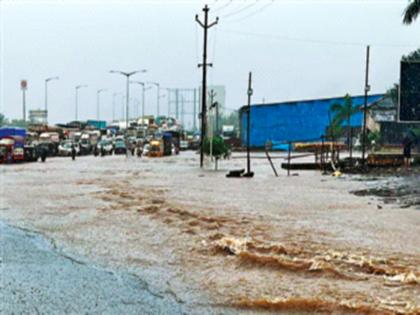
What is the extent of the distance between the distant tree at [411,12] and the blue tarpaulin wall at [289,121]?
146 feet

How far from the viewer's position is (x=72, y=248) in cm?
1376

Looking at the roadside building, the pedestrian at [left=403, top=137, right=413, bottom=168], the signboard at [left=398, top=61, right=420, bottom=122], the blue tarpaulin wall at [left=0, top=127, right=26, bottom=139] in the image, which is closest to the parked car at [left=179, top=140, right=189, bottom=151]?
the roadside building

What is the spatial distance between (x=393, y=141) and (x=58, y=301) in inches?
2720

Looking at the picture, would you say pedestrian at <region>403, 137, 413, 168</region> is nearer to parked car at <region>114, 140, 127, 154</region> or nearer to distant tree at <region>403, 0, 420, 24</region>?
distant tree at <region>403, 0, 420, 24</region>

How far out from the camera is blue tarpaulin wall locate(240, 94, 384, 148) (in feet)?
269

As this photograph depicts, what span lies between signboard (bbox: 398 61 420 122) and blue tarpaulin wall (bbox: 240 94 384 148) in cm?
4719

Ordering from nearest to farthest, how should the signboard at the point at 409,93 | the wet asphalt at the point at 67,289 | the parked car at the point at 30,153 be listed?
the wet asphalt at the point at 67,289 < the signboard at the point at 409,93 < the parked car at the point at 30,153

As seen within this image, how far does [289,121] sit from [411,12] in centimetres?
4871

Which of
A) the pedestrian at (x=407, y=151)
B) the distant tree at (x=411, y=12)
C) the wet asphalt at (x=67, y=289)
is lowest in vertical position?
the wet asphalt at (x=67, y=289)

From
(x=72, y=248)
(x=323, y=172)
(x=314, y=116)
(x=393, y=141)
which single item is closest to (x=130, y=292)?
(x=72, y=248)

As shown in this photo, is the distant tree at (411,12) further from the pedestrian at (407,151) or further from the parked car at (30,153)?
the parked car at (30,153)

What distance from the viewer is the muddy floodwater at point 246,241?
946cm

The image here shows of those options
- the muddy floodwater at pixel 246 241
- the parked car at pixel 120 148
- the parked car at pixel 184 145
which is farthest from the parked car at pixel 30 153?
the parked car at pixel 184 145

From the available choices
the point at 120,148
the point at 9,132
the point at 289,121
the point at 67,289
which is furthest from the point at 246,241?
the point at 120,148
